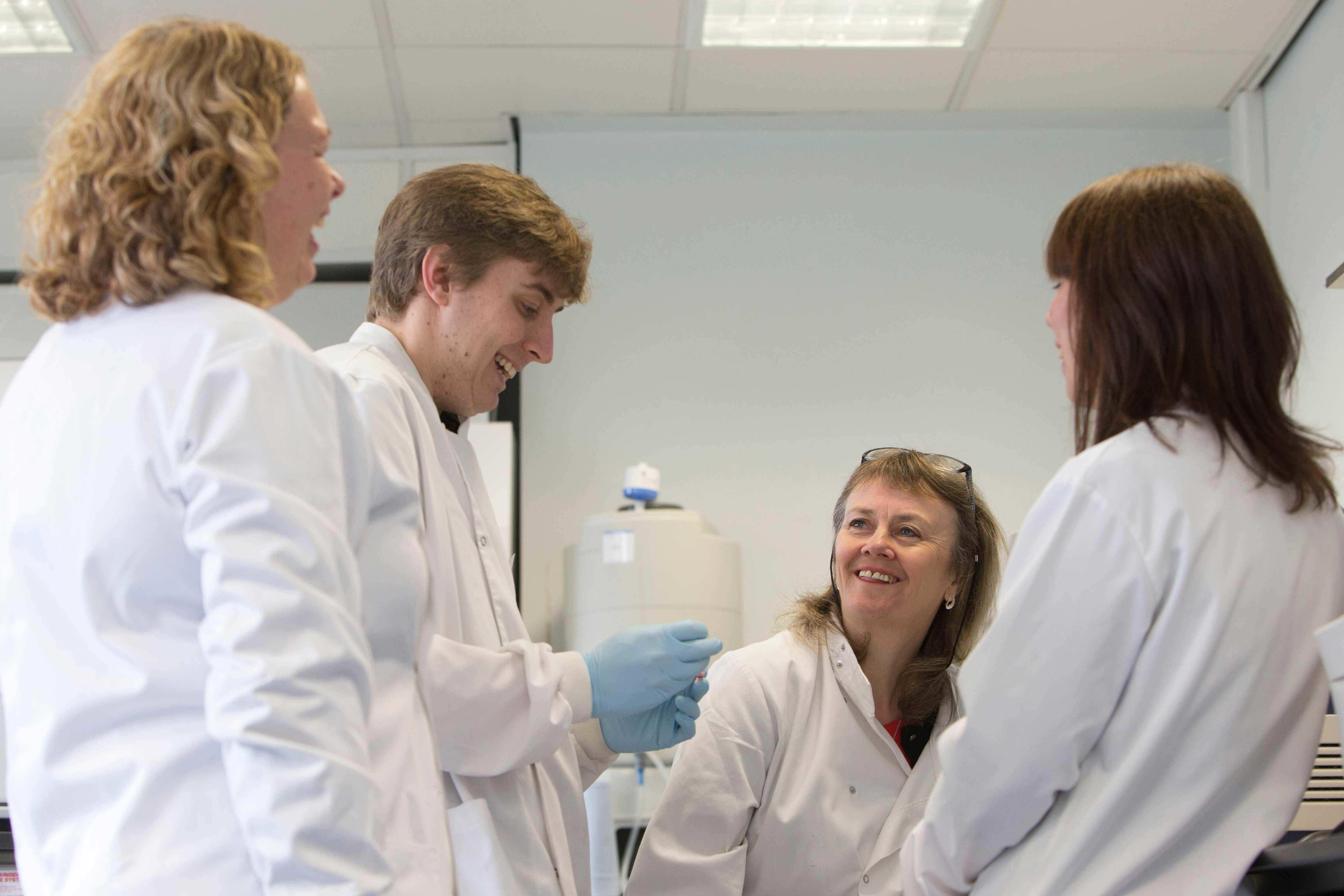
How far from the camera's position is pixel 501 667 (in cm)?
118

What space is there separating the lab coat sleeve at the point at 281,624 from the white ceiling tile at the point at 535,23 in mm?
2240

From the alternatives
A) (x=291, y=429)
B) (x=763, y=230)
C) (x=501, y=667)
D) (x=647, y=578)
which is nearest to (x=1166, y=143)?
(x=763, y=230)

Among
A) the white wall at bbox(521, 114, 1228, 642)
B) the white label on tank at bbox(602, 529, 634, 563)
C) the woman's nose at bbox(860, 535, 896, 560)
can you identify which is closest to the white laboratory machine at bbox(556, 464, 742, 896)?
the white label on tank at bbox(602, 529, 634, 563)

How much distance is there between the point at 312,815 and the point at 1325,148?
116 inches

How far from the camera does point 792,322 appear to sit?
3.38 metres

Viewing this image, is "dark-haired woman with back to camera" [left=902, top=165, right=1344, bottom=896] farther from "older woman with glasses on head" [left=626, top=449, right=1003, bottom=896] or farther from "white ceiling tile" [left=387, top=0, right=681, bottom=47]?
"white ceiling tile" [left=387, top=0, right=681, bottom=47]

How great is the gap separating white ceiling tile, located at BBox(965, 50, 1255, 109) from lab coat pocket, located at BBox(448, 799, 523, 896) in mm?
2597

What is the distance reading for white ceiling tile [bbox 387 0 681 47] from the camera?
2.79 metres

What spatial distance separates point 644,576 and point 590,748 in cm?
128

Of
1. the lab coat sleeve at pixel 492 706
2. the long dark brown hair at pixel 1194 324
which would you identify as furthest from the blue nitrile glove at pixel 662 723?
the long dark brown hair at pixel 1194 324

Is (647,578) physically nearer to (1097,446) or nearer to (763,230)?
(763,230)

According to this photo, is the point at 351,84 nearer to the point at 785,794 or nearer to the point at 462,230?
the point at 462,230

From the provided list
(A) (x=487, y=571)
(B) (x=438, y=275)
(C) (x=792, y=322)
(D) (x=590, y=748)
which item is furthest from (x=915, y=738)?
(C) (x=792, y=322)

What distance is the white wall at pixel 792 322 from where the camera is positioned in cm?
326
